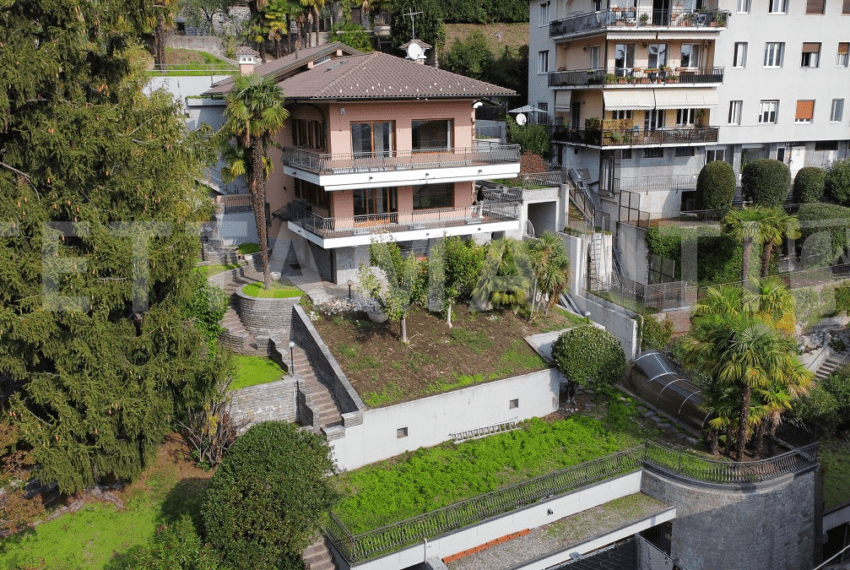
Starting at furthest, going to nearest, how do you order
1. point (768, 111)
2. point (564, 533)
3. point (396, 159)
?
point (768, 111) < point (396, 159) < point (564, 533)

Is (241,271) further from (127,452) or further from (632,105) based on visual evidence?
(632,105)

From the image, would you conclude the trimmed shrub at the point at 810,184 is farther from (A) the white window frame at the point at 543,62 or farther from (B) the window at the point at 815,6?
(A) the white window frame at the point at 543,62

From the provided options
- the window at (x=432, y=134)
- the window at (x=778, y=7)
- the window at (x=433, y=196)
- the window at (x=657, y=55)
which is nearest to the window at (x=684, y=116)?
the window at (x=657, y=55)

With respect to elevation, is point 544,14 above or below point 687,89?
above

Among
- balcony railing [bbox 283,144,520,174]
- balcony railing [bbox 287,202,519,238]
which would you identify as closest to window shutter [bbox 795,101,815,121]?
balcony railing [bbox 287,202,519,238]

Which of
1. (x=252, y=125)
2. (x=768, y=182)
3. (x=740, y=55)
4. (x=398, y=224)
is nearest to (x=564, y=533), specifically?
(x=398, y=224)

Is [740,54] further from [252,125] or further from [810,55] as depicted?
[252,125]
